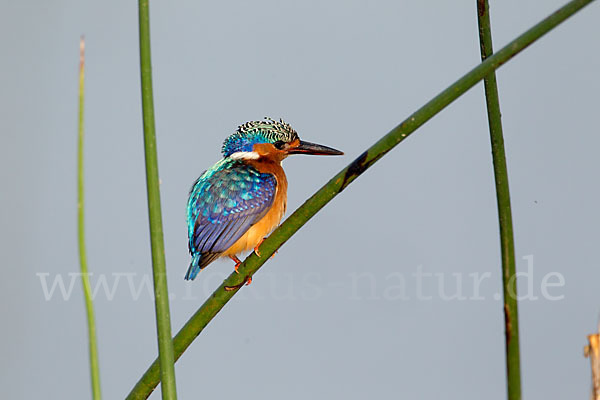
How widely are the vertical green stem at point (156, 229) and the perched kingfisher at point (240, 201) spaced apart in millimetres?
997

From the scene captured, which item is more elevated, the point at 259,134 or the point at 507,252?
the point at 259,134

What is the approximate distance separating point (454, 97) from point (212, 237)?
1.13 meters

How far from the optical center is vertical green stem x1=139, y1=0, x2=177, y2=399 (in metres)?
0.75

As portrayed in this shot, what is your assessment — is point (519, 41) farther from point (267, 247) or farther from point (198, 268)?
point (198, 268)

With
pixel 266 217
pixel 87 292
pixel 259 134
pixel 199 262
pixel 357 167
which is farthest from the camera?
pixel 259 134

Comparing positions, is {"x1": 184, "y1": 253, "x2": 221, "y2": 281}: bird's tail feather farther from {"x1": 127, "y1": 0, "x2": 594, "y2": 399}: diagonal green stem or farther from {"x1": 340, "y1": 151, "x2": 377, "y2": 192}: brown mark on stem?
{"x1": 340, "y1": 151, "x2": 377, "y2": 192}: brown mark on stem

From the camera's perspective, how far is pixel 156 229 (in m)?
0.76

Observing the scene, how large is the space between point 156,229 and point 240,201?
3.53 ft

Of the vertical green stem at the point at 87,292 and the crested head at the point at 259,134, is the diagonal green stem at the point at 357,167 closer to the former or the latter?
the vertical green stem at the point at 87,292

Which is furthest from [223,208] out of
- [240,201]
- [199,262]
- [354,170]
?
[354,170]

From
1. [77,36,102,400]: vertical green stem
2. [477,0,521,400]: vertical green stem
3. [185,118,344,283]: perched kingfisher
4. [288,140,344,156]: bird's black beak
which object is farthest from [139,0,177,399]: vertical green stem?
[288,140,344,156]: bird's black beak

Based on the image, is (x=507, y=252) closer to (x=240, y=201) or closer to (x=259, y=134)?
(x=240, y=201)

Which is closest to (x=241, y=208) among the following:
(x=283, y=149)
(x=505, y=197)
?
(x=283, y=149)

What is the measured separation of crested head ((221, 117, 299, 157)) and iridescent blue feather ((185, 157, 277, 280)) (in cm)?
16
